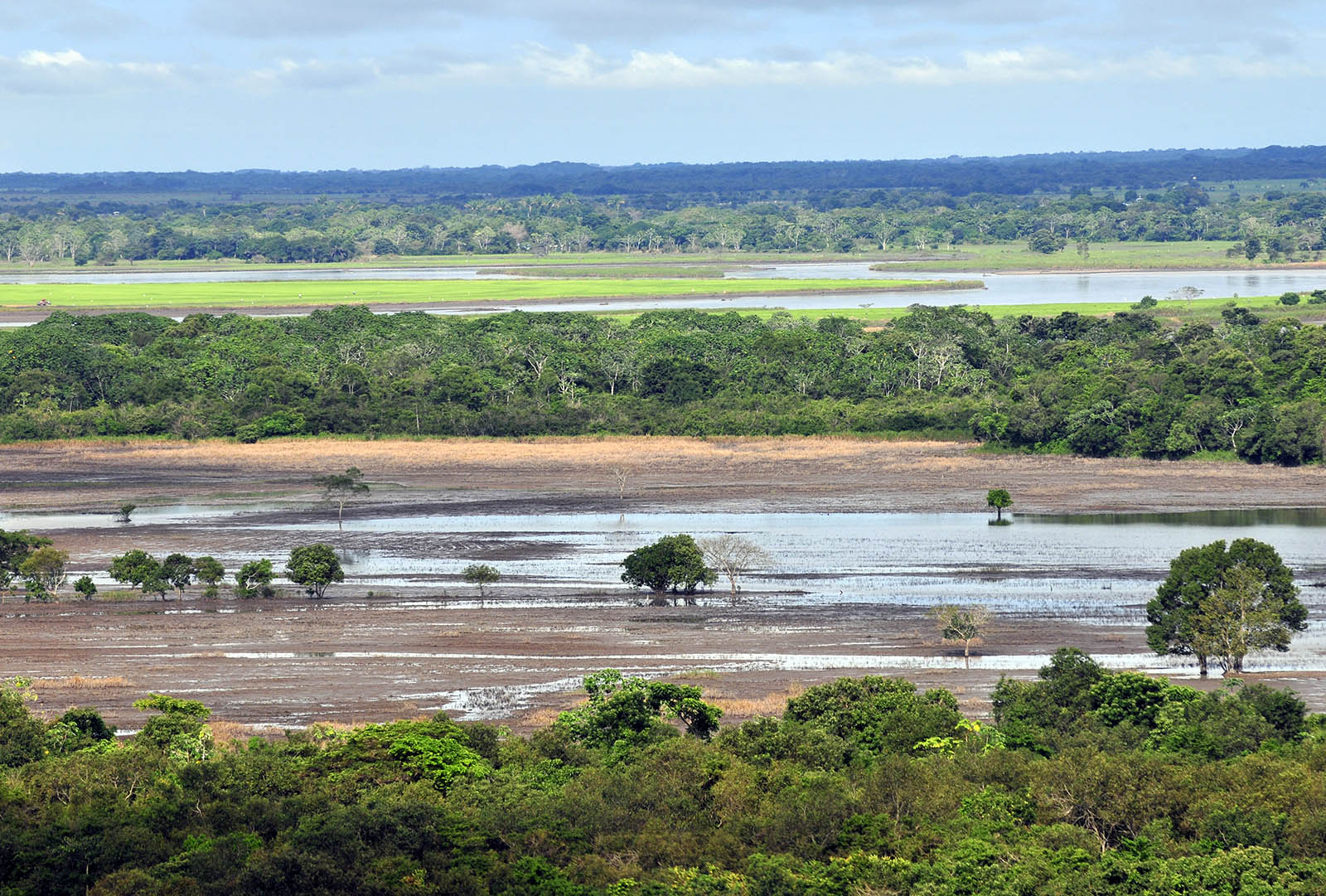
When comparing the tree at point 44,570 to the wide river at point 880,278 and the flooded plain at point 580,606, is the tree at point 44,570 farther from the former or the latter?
the wide river at point 880,278

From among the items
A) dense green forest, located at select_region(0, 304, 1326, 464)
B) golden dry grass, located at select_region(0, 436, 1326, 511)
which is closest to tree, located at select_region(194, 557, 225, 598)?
golden dry grass, located at select_region(0, 436, 1326, 511)

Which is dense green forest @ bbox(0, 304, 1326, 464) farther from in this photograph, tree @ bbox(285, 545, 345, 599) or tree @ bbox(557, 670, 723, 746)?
tree @ bbox(557, 670, 723, 746)

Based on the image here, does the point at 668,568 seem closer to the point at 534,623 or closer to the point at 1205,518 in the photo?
the point at 534,623

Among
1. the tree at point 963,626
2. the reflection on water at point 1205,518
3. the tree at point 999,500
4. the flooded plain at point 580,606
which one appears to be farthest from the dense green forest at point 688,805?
the reflection on water at point 1205,518

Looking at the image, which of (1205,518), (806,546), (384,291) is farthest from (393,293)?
(1205,518)

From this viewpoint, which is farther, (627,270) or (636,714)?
(627,270)
